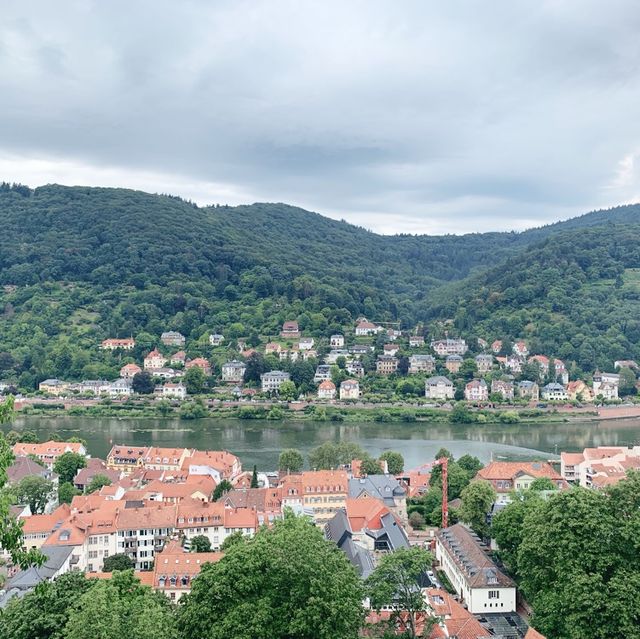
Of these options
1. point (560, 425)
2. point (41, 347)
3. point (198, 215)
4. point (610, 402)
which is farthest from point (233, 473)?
point (198, 215)

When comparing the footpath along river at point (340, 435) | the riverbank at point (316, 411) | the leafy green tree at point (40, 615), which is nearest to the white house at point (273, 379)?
the riverbank at point (316, 411)

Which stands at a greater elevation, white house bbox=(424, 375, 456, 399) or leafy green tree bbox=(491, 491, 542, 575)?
white house bbox=(424, 375, 456, 399)

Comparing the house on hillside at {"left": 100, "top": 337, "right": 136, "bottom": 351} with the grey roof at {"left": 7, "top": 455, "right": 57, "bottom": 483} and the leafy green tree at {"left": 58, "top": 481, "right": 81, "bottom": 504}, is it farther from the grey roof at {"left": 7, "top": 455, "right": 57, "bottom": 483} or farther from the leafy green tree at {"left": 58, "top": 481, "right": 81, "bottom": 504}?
the leafy green tree at {"left": 58, "top": 481, "right": 81, "bottom": 504}

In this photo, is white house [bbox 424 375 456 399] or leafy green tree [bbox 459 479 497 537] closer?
leafy green tree [bbox 459 479 497 537]

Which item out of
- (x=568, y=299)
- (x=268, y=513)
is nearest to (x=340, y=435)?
(x=268, y=513)

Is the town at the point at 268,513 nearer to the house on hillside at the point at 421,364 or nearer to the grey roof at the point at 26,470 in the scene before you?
the grey roof at the point at 26,470

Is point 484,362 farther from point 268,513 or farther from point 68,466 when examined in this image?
point 268,513

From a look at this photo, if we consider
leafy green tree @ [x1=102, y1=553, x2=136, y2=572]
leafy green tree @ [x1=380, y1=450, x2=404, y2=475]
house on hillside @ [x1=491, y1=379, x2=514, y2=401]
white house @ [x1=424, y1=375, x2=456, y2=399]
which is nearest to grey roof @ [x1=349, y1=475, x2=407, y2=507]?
leafy green tree @ [x1=380, y1=450, x2=404, y2=475]
